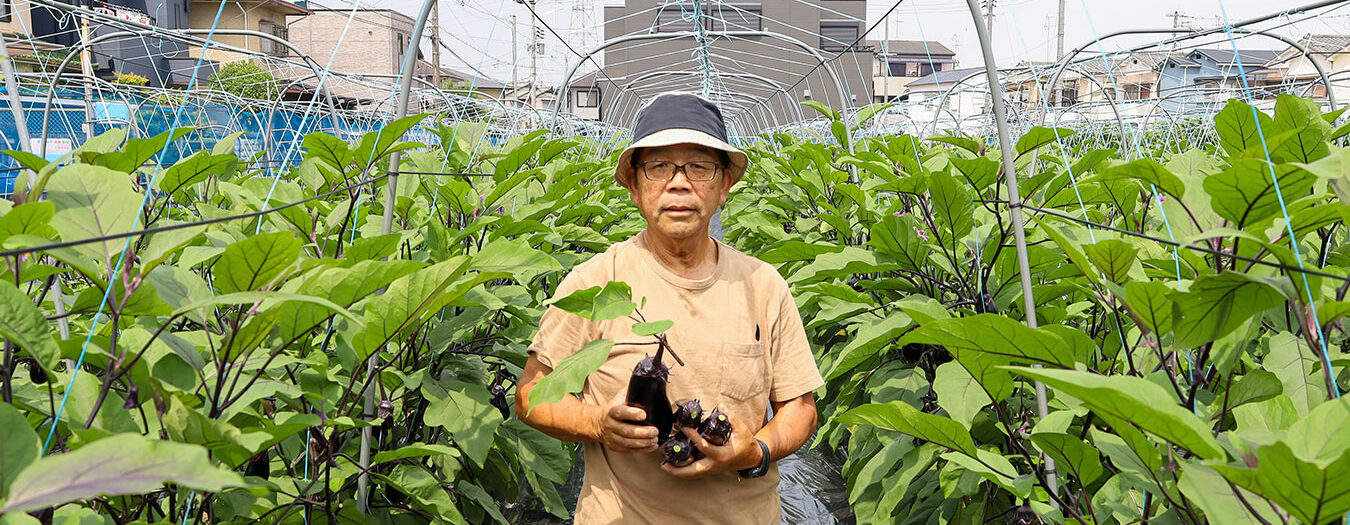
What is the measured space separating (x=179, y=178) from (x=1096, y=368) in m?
1.85

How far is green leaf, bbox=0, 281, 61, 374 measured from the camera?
1.03 metres

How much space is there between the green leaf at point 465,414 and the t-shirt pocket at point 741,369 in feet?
2.16

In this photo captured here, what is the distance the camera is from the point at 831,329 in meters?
3.66

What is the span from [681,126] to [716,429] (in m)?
0.49

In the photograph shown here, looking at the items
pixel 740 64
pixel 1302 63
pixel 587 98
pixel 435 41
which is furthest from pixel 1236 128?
pixel 587 98

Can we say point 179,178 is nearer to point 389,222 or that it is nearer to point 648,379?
point 389,222

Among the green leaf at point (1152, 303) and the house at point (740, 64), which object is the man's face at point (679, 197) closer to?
the green leaf at point (1152, 303)

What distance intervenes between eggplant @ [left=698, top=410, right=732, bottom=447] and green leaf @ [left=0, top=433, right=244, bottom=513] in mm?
796

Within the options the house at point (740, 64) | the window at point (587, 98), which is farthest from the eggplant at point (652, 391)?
the window at point (587, 98)

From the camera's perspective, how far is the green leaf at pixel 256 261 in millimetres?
1189

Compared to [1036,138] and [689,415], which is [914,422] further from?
[1036,138]

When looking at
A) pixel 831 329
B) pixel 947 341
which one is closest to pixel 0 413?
pixel 947 341

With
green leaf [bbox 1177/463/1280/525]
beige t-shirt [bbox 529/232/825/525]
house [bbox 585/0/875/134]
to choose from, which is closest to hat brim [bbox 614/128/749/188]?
beige t-shirt [bbox 529/232/825/525]

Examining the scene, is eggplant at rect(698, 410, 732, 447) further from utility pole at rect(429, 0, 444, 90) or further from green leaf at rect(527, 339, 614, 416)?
utility pole at rect(429, 0, 444, 90)
